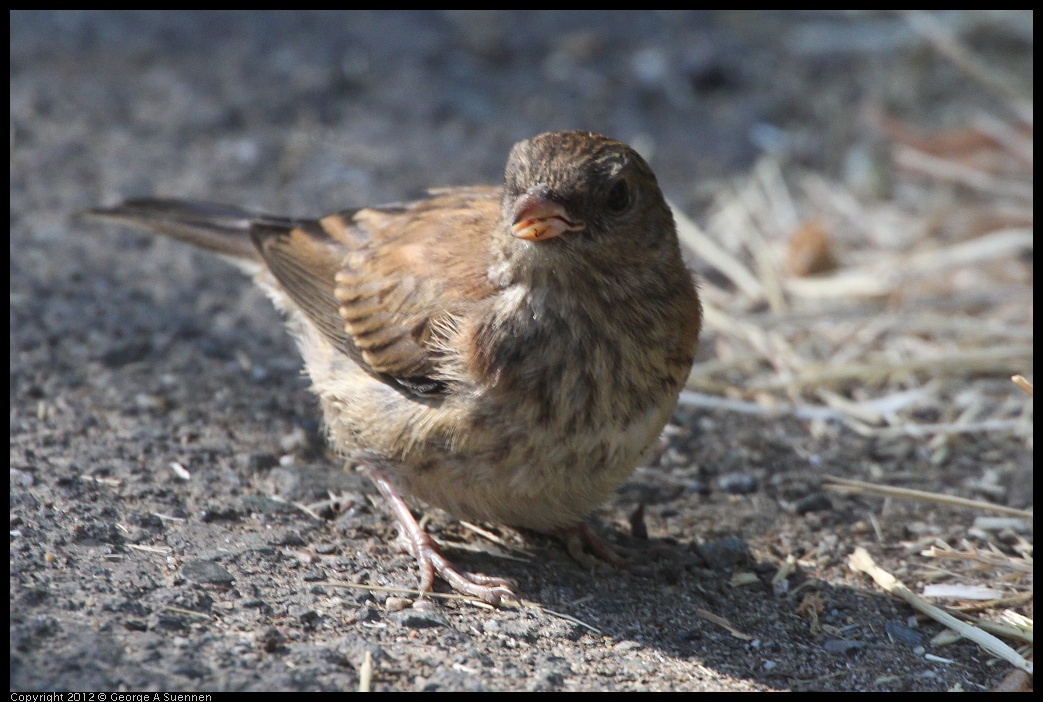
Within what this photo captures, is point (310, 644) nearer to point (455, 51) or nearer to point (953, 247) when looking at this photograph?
point (953, 247)

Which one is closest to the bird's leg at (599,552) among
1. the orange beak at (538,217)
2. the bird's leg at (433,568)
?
the bird's leg at (433,568)

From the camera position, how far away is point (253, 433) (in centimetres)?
455

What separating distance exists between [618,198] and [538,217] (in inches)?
12.5

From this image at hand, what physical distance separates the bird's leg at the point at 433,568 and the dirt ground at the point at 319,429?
71 millimetres

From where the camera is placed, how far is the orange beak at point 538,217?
347cm

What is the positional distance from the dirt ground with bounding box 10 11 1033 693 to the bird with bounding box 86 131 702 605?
0.33 metres

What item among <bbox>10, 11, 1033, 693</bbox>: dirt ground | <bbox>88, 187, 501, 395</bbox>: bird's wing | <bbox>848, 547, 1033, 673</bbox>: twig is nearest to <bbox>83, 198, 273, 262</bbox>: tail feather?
<bbox>88, 187, 501, 395</bbox>: bird's wing

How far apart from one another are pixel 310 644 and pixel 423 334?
1.09m

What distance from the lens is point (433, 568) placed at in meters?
3.83

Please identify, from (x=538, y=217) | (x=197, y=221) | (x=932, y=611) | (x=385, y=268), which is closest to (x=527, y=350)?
(x=538, y=217)

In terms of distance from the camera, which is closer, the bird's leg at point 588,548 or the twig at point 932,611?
the twig at point 932,611

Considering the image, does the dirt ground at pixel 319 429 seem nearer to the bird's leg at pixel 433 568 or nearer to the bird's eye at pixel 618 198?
the bird's leg at pixel 433 568

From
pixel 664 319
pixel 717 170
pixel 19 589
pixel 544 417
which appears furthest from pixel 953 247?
pixel 19 589

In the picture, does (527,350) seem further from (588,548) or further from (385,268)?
(588,548)
